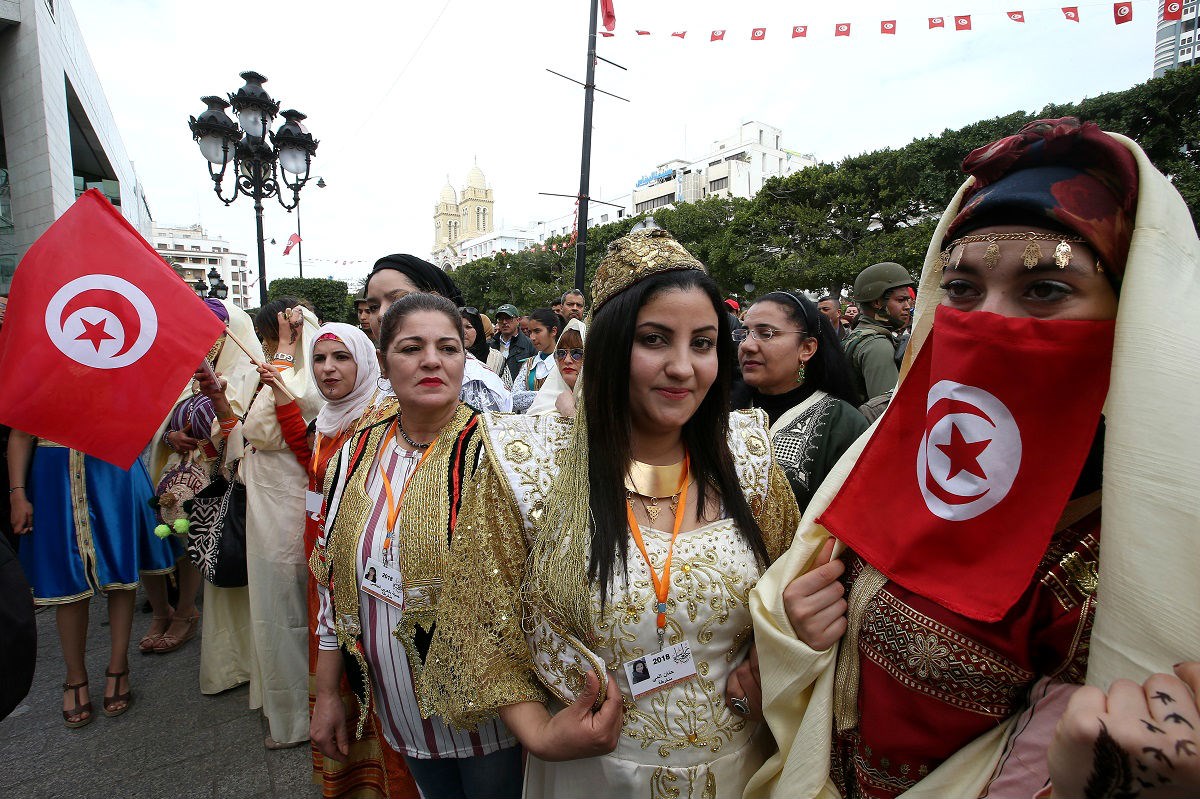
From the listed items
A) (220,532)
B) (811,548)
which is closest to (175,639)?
(220,532)

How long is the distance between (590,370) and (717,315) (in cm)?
36

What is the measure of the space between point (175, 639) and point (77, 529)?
1293 mm

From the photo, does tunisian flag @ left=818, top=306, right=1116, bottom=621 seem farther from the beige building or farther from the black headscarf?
the beige building

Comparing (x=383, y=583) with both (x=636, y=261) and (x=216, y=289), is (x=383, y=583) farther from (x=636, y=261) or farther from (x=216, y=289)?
(x=216, y=289)

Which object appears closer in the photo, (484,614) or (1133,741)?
(1133,741)

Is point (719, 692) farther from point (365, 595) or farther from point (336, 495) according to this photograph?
point (336, 495)

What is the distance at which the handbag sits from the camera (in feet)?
10.4

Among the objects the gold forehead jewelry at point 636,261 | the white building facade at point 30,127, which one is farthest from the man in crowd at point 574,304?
the white building facade at point 30,127

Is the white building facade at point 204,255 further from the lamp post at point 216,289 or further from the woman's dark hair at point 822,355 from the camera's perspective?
the woman's dark hair at point 822,355

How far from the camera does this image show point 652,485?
1.42m

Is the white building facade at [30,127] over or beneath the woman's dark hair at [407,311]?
over

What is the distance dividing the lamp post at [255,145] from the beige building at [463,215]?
10368 cm

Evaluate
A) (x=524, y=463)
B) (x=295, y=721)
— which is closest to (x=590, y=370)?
(x=524, y=463)

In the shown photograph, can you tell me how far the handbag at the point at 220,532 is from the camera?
10.4 ft
